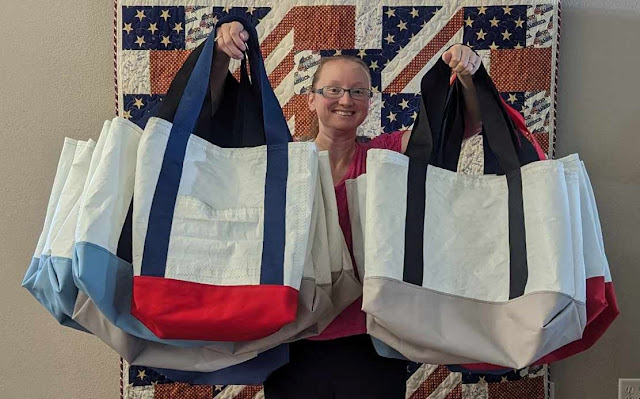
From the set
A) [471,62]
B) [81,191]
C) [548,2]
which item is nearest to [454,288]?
[471,62]

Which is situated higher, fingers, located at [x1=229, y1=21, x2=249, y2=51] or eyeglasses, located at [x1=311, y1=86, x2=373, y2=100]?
fingers, located at [x1=229, y1=21, x2=249, y2=51]

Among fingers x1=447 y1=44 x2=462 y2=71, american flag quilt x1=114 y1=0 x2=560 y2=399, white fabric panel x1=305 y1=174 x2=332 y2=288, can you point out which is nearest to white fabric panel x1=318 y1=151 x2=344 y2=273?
white fabric panel x1=305 y1=174 x2=332 y2=288

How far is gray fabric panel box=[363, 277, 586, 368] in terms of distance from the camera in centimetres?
91

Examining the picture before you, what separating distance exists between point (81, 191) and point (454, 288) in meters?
0.59

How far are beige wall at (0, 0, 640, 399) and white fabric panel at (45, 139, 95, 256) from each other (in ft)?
3.36

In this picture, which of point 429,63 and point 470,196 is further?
point 429,63

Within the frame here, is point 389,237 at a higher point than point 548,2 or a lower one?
lower

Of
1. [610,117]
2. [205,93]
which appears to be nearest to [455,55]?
[205,93]

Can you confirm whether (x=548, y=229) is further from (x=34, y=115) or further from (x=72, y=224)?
(x=34, y=115)

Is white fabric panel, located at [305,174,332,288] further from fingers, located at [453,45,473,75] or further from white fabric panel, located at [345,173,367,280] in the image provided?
fingers, located at [453,45,473,75]

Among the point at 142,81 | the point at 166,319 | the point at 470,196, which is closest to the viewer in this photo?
the point at 166,319

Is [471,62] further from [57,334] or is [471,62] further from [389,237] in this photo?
[57,334]

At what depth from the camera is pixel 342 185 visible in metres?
1.09

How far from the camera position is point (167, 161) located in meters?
0.97
